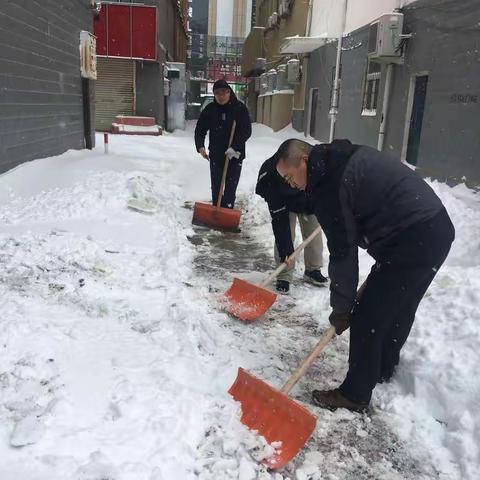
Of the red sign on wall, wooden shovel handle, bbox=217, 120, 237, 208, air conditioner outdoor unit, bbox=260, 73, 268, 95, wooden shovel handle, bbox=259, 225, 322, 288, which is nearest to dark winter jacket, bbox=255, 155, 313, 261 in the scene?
wooden shovel handle, bbox=259, 225, 322, 288

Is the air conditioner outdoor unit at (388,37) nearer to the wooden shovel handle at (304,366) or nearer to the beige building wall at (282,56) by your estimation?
the wooden shovel handle at (304,366)

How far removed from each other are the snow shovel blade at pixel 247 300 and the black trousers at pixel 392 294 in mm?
1220

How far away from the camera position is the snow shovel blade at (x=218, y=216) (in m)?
6.61

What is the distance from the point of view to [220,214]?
662 cm

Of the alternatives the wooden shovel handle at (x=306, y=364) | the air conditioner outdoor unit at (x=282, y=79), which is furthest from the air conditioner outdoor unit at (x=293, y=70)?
the wooden shovel handle at (x=306, y=364)

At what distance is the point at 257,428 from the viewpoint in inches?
106

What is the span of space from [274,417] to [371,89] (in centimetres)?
1057

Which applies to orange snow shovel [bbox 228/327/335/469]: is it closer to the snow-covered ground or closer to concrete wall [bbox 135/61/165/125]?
the snow-covered ground

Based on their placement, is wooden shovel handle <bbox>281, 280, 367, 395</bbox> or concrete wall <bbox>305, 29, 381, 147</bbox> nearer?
wooden shovel handle <bbox>281, 280, 367, 395</bbox>

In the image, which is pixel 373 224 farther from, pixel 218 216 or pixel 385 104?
pixel 385 104

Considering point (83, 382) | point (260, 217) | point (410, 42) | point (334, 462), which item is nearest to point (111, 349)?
point (83, 382)

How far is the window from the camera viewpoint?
11310mm

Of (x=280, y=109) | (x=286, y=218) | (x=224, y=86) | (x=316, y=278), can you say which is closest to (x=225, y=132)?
(x=224, y=86)

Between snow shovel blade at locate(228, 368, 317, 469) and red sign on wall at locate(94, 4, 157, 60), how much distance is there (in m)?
18.9
